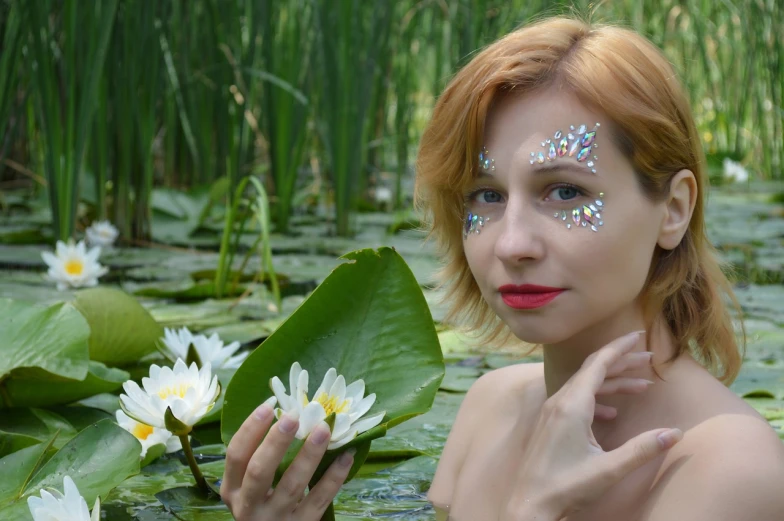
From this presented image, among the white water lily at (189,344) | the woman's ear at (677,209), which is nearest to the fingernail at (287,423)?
the woman's ear at (677,209)

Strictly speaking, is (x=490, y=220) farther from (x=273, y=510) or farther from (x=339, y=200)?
(x=339, y=200)

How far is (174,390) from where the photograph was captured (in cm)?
134

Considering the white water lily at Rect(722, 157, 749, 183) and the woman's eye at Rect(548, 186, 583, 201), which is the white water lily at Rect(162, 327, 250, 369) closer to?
the woman's eye at Rect(548, 186, 583, 201)

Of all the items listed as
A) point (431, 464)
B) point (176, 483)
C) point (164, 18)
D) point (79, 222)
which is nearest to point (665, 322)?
point (431, 464)

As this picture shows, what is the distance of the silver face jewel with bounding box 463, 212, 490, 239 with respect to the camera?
1.22 m

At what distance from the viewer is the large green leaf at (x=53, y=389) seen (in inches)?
62.7

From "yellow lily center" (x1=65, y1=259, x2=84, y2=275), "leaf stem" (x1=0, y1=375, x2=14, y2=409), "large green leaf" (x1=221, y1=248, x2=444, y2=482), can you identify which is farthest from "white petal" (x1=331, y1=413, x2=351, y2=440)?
"yellow lily center" (x1=65, y1=259, x2=84, y2=275)

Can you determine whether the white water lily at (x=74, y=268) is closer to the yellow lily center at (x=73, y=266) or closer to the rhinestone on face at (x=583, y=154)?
the yellow lily center at (x=73, y=266)

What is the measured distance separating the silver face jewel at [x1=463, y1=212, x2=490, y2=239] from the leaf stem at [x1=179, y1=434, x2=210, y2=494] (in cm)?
44

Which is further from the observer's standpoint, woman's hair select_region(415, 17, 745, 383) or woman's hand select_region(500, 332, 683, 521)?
woman's hair select_region(415, 17, 745, 383)

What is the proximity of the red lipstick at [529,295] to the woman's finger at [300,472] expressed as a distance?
257 mm

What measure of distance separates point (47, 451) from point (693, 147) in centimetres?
88

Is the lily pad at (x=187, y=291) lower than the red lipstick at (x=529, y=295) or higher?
lower

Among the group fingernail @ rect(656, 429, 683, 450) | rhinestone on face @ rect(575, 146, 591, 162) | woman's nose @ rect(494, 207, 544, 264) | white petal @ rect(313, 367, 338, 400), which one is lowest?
fingernail @ rect(656, 429, 683, 450)
